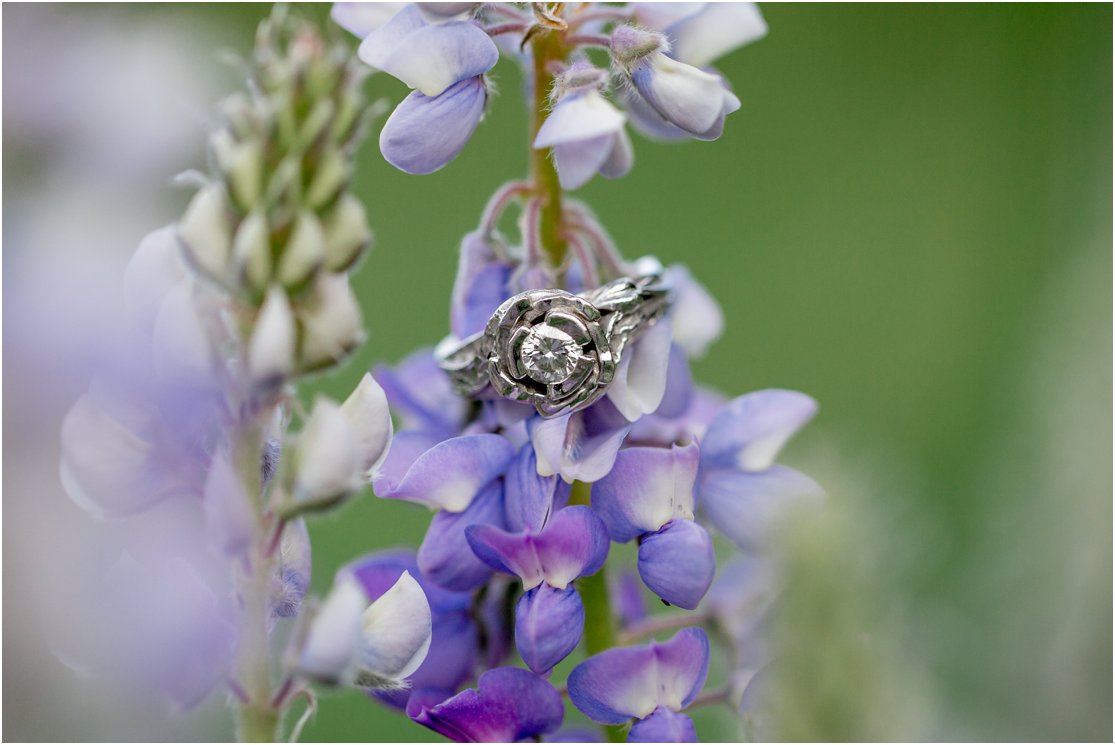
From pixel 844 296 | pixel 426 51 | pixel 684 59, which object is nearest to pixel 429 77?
pixel 426 51

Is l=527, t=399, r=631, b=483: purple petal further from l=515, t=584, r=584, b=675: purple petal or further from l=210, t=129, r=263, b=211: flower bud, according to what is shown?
l=210, t=129, r=263, b=211: flower bud

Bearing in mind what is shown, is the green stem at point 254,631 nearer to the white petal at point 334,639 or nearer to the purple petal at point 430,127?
the white petal at point 334,639

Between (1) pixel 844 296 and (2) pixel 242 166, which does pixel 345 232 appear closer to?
(2) pixel 242 166

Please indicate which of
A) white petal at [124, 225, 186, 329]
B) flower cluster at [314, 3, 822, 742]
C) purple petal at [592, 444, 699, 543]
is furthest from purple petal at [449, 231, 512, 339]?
white petal at [124, 225, 186, 329]

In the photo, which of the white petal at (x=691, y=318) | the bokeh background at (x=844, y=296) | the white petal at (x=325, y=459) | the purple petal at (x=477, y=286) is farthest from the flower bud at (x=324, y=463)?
the white petal at (x=691, y=318)

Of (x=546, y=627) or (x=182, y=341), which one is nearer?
(x=182, y=341)

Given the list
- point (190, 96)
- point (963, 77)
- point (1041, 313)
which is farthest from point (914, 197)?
point (190, 96)
